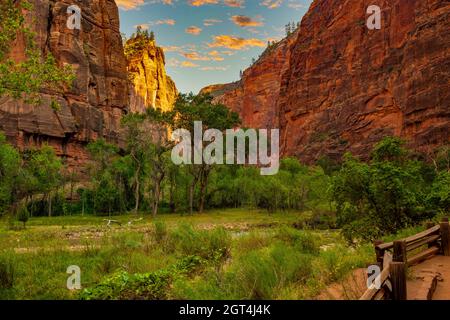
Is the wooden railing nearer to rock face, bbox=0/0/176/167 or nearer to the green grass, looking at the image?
the green grass

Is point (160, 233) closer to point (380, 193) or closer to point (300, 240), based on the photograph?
point (300, 240)

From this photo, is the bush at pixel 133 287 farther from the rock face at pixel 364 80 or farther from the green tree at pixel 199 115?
the rock face at pixel 364 80

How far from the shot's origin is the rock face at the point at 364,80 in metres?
59.1

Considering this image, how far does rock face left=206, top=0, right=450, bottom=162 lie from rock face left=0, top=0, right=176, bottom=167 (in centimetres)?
4538

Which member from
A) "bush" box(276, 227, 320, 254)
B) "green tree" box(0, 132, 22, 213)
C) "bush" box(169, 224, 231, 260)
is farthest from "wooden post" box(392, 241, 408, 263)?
"green tree" box(0, 132, 22, 213)

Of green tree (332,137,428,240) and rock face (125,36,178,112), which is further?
rock face (125,36,178,112)

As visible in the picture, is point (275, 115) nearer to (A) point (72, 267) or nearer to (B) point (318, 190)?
(B) point (318, 190)

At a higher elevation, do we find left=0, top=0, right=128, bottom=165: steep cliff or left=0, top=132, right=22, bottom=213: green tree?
left=0, top=0, right=128, bottom=165: steep cliff

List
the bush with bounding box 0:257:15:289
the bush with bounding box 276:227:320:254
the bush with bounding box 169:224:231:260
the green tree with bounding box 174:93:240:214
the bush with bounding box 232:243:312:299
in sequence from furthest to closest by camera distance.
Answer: the green tree with bounding box 174:93:240:214 → the bush with bounding box 169:224:231:260 → the bush with bounding box 276:227:320:254 → the bush with bounding box 0:257:15:289 → the bush with bounding box 232:243:312:299

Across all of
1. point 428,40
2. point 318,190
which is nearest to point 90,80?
point 318,190

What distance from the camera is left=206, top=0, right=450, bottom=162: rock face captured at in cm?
5912

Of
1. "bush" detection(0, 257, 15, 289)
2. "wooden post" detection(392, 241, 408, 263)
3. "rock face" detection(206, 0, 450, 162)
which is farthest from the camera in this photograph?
"rock face" detection(206, 0, 450, 162)

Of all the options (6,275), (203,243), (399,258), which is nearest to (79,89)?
(203,243)

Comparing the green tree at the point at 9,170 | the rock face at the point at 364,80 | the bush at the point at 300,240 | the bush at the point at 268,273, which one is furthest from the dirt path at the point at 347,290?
the rock face at the point at 364,80
